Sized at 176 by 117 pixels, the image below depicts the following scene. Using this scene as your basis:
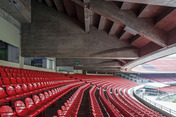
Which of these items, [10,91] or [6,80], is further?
[6,80]

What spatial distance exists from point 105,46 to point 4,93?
294 inches

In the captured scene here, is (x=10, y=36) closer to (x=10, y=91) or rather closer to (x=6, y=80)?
(x=6, y=80)

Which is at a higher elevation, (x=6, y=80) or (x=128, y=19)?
(x=128, y=19)

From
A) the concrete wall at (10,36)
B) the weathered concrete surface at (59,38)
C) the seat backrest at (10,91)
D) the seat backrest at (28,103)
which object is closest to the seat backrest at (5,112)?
the seat backrest at (28,103)

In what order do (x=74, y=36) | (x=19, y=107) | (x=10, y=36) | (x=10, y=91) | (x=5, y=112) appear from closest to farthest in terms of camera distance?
(x=5, y=112) < (x=19, y=107) < (x=10, y=91) < (x=10, y=36) < (x=74, y=36)

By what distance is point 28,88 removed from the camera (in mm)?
4289

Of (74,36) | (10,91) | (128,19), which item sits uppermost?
(74,36)

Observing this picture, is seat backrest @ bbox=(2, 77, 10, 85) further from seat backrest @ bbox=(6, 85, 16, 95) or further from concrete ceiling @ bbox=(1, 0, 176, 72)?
concrete ceiling @ bbox=(1, 0, 176, 72)

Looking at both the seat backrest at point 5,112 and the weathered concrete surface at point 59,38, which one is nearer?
the seat backrest at point 5,112

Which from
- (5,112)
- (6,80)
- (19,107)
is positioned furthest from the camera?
(6,80)

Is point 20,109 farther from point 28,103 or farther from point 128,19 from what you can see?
point 128,19

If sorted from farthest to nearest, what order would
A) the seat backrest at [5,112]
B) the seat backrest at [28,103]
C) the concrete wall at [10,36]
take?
the concrete wall at [10,36]
the seat backrest at [28,103]
the seat backrest at [5,112]

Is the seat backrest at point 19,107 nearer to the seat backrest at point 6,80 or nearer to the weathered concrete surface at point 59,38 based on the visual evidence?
the seat backrest at point 6,80

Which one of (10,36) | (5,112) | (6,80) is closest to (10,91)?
(6,80)
